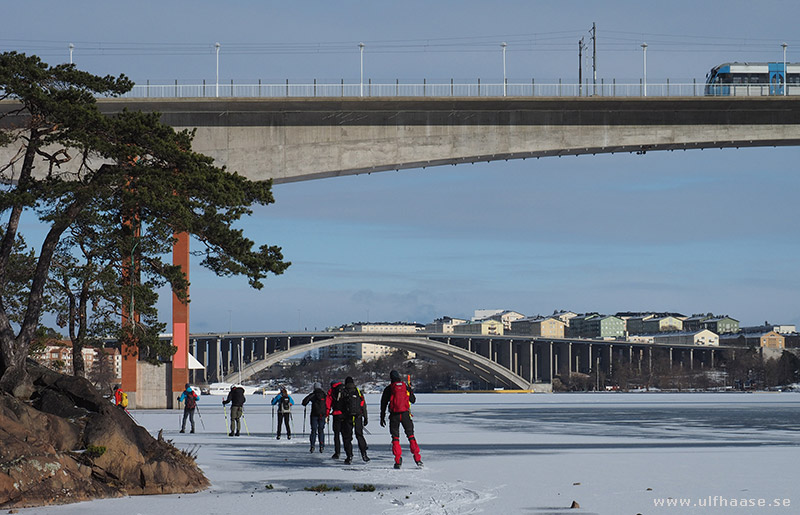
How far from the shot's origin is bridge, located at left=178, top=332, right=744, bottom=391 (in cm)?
13438

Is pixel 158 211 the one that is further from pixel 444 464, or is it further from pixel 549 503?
pixel 549 503

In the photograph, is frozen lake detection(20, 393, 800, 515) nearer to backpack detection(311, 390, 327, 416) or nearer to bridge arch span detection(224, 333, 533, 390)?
backpack detection(311, 390, 327, 416)

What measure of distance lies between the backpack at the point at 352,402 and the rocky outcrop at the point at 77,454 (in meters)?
4.04

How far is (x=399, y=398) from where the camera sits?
18781mm

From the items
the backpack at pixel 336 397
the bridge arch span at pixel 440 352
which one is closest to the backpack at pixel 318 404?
the backpack at pixel 336 397

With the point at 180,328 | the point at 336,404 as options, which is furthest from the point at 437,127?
the point at 336,404

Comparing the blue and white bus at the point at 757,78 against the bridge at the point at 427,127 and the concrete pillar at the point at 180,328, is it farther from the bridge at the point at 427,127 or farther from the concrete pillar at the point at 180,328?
the concrete pillar at the point at 180,328

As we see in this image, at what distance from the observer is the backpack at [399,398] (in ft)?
61.4

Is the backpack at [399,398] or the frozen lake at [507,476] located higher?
the backpack at [399,398]

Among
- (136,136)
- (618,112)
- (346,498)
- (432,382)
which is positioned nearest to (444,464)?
(346,498)

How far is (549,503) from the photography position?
13352 mm

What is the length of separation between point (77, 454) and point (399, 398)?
20.0 feet

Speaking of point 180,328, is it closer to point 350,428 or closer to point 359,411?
point 350,428

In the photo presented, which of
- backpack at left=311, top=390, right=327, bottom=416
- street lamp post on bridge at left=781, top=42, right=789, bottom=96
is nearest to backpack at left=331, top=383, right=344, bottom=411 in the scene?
backpack at left=311, top=390, right=327, bottom=416
